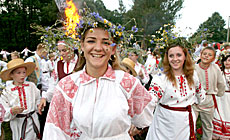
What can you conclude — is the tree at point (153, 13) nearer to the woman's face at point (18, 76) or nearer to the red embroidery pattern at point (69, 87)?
the woman's face at point (18, 76)

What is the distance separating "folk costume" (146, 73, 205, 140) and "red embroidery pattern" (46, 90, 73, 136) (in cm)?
167

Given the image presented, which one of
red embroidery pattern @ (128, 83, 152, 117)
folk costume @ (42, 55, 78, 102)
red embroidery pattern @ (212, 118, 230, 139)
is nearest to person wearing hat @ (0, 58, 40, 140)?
folk costume @ (42, 55, 78, 102)

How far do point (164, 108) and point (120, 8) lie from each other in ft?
129

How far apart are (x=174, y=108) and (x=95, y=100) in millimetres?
1774

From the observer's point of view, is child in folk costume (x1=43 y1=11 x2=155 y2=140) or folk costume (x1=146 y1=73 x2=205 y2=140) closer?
child in folk costume (x1=43 y1=11 x2=155 y2=140)

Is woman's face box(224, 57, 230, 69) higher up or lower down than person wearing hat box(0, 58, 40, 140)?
higher up

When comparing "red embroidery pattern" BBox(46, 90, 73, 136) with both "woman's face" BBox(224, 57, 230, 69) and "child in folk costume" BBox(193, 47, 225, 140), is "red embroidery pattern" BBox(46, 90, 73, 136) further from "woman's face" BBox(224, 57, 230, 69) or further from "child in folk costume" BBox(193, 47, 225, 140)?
"woman's face" BBox(224, 57, 230, 69)

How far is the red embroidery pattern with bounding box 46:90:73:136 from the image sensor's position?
1.69 m

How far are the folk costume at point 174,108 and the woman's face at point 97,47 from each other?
4.73 ft

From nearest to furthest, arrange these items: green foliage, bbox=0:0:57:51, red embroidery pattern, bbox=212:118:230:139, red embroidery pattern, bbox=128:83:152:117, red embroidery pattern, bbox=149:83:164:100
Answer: red embroidery pattern, bbox=128:83:152:117 < red embroidery pattern, bbox=149:83:164:100 < red embroidery pattern, bbox=212:118:230:139 < green foliage, bbox=0:0:57:51

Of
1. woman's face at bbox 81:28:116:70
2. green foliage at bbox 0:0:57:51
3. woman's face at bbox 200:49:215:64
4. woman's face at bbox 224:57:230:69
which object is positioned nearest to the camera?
woman's face at bbox 81:28:116:70

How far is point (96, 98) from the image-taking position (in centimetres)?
176

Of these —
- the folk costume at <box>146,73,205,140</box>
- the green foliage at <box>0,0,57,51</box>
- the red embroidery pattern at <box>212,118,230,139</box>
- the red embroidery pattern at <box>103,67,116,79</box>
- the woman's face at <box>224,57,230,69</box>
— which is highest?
the green foliage at <box>0,0,57,51</box>

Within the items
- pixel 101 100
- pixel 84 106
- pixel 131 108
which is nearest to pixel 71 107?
pixel 84 106
